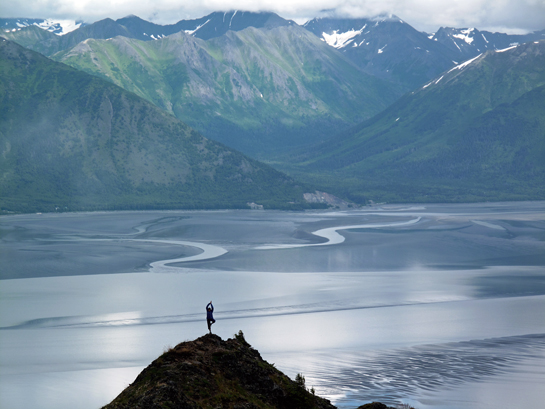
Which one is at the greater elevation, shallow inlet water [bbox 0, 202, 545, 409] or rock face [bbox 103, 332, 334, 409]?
rock face [bbox 103, 332, 334, 409]

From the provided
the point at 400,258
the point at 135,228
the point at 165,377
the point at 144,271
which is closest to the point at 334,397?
the point at 165,377

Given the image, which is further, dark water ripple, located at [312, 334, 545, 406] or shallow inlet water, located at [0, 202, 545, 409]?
shallow inlet water, located at [0, 202, 545, 409]

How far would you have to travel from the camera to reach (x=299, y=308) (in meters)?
64.9

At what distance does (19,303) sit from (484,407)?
148ft

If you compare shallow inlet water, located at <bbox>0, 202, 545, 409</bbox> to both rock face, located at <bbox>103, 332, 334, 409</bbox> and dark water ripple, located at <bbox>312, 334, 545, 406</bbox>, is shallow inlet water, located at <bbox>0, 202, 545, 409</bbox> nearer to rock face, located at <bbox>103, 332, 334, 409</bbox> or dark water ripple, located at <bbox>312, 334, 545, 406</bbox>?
dark water ripple, located at <bbox>312, 334, 545, 406</bbox>

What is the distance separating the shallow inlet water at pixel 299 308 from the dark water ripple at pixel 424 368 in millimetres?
125

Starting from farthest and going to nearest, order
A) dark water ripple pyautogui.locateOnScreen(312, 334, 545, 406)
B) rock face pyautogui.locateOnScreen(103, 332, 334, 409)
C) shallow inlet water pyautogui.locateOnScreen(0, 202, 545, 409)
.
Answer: shallow inlet water pyautogui.locateOnScreen(0, 202, 545, 409) < dark water ripple pyautogui.locateOnScreen(312, 334, 545, 406) < rock face pyautogui.locateOnScreen(103, 332, 334, 409)

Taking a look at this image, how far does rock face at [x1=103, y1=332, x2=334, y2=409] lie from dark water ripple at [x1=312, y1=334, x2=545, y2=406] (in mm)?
11364

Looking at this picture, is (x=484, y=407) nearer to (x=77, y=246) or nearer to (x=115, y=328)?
(x=115, y=328)

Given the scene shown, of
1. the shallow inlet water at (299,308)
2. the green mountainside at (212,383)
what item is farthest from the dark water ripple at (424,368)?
the green mountainside at (212,383)

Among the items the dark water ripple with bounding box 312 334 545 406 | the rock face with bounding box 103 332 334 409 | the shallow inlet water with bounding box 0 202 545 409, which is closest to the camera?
the rock face with bounding box 103 332 334 409

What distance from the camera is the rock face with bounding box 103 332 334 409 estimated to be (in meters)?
22.5

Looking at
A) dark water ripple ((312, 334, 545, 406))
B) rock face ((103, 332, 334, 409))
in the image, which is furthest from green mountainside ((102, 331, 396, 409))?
dark water ripple ((312, 334, 545, 406))

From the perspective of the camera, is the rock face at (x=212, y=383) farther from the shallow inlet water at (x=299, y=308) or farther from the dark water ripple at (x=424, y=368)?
the shallow inlet water at (x=299, y=308)
